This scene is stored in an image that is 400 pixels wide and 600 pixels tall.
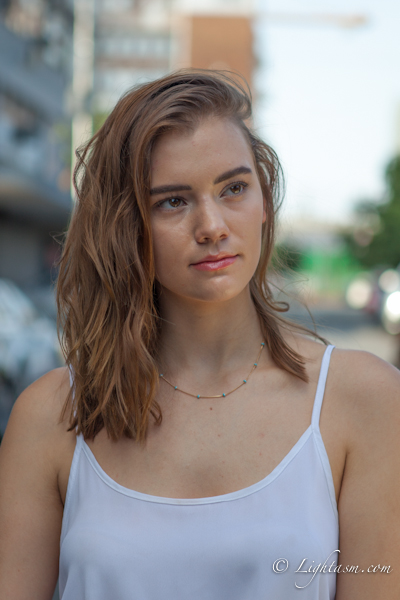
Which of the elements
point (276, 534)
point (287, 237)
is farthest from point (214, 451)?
point (287, 237)

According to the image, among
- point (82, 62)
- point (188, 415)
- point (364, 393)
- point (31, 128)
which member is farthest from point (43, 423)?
point (82, 62)

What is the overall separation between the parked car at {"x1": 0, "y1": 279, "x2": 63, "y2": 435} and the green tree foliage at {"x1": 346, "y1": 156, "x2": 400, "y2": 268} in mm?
28972

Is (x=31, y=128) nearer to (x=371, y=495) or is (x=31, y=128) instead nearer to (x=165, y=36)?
(x=371, y=495)

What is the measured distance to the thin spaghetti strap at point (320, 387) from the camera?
5.80 feet

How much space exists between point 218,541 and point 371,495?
1.28ft

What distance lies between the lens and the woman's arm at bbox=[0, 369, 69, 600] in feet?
6.09

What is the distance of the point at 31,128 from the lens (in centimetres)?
2248

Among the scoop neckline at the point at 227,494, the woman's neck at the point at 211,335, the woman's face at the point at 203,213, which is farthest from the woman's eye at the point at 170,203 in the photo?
the scoop neckline at the point at 227,494

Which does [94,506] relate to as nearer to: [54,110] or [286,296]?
[286,296]

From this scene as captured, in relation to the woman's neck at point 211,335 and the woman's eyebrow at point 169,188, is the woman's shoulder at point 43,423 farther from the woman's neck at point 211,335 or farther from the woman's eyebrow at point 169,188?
the woman's eyebrow at point 169,188

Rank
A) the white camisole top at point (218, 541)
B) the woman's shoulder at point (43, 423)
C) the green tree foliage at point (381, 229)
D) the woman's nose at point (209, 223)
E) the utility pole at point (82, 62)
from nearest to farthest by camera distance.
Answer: the white camisole top at point (218, 541), the woman's nose at point (209, 223), the woman's shoulder at point (43, 423), the utility pole at point (82, 62), the green tree foliage at point (381, 229)

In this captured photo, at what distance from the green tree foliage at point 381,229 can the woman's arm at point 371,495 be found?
33.8 m

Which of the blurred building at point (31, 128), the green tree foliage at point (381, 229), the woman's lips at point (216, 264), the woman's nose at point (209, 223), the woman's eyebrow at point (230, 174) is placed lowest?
the green tree foliage at point (381, 229)

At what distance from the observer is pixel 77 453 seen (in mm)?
1864
